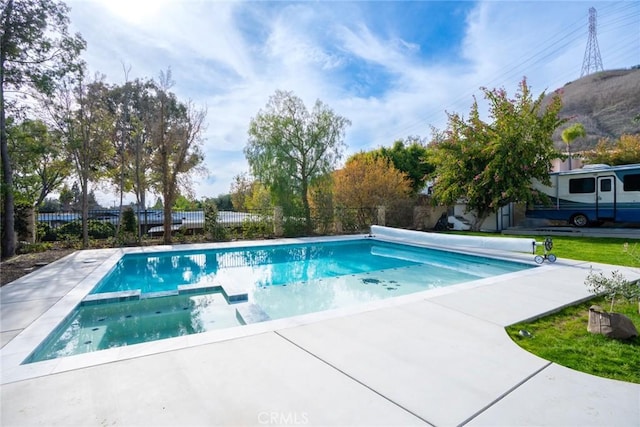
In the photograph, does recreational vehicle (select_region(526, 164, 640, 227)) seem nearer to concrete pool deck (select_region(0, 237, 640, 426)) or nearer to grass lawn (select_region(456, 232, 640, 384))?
grass lawn (select_region(456, 232, 640, 384))

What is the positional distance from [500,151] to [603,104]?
48292 mm

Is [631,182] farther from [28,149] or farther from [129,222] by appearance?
[28,149]

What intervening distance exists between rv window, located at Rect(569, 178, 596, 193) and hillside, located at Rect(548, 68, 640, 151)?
92.6 feet

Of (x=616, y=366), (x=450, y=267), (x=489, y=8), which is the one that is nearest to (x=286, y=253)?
(x=450, y=267)

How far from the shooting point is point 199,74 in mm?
10133

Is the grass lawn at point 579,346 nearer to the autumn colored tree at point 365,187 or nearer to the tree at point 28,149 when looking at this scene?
the autumn colored tree at point 365,187

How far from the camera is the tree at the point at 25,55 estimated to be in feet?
24.8

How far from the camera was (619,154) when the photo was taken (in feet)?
55.4

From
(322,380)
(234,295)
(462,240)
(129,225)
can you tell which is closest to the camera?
(322,380)

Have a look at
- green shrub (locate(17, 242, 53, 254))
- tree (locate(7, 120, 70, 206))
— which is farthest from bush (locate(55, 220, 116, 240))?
tree (locate(7, 120, 70, 206))

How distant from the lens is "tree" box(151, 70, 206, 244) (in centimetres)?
1088

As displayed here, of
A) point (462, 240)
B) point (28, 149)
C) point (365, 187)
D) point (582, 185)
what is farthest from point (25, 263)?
point (582, 185)

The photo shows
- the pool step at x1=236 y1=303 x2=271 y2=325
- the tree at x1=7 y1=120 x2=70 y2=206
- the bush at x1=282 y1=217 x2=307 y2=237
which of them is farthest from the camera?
the bush at x1=282 y1=217 x2=307 y2=237

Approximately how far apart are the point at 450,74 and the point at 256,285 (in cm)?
1097
